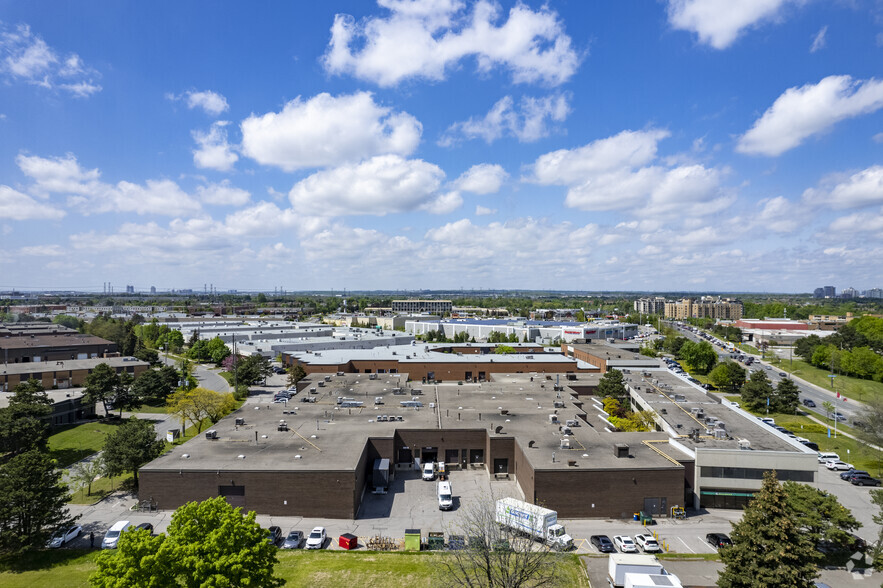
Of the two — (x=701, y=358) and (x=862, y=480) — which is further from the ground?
(x=701, y=358)

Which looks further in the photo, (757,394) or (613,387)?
(757,394)

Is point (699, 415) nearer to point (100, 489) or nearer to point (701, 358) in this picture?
point (100, 489)

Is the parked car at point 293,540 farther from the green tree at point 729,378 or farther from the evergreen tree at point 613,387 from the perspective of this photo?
the green tree at point 729,378

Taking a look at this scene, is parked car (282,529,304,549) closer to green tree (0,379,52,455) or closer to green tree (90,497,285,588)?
green tree (90,497,285,588)

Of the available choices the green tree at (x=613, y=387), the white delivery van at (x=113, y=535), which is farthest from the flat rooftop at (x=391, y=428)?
the green tree at (x=613, y=387)

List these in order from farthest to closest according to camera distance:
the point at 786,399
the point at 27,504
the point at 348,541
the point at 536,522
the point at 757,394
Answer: the point at 757,394 → the point at 786,399 → the point at 536,522 → the point at 348,541 → the point at 27,504

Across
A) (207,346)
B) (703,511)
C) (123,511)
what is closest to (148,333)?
(207,346)

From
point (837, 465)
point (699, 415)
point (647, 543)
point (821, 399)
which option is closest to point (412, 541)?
point (647, 543)
